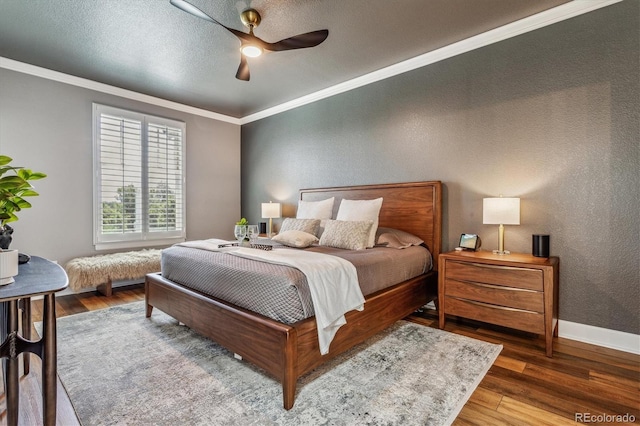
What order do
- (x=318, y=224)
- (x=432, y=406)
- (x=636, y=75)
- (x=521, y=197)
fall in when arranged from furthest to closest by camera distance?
1. (x=318, y=224)
2. (x=521, y=197)
3. (x=636, y=75)
4. (x=432, y=406)

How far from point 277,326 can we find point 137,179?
12.7ft

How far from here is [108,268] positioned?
3703 millimetres

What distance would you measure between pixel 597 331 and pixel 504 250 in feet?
2.92

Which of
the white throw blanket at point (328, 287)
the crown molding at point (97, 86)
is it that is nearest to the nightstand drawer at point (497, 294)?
the white throw blanket at point (328, 287)

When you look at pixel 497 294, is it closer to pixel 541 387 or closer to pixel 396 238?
pixel 541 387

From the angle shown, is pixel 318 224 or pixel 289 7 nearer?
pixel 289 7

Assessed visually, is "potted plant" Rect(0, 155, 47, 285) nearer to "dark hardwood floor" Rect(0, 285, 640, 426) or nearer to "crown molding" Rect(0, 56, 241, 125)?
"dark hardwood floor" Rect(0, 285, 640, 426)

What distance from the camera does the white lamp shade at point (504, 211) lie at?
260cm

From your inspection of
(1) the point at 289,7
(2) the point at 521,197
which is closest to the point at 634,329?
(2) the point at 521,197

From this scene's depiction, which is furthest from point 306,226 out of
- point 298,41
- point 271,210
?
point 298,41

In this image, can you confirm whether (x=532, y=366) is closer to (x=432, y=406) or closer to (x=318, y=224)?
(x=432, y=406)

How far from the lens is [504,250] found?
112 inches

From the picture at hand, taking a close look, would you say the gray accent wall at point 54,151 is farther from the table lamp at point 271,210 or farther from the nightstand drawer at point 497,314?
the nightstand drawer at point 497,314

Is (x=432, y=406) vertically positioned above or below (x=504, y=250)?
below
